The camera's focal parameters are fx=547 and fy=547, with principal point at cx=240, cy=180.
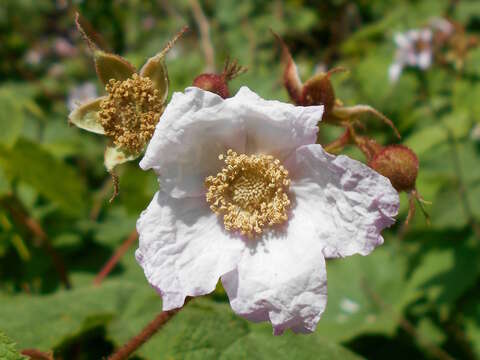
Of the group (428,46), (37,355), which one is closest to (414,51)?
(428,46)

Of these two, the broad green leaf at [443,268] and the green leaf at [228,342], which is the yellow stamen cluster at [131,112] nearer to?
the green leaf at [228,342]

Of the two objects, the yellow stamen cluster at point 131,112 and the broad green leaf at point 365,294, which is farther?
the broad green leaf at point 365,294

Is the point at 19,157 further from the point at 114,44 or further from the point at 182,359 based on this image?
the point at 114,44

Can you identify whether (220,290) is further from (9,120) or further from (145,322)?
(9,120)

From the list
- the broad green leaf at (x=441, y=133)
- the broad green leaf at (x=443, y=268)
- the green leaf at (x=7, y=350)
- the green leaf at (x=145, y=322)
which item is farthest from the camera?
the broad green leaf at (x=441, y=133)

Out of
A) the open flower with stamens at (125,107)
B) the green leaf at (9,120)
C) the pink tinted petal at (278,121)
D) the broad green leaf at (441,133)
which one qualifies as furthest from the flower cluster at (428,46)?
the open flower with stamens at (125,107)

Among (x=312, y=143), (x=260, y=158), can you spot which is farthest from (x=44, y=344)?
(x=312, y=143)

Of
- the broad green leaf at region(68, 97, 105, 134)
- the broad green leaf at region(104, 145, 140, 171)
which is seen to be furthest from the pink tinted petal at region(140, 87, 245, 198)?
the broad green leaf at region(68, 97, 105, 134)
